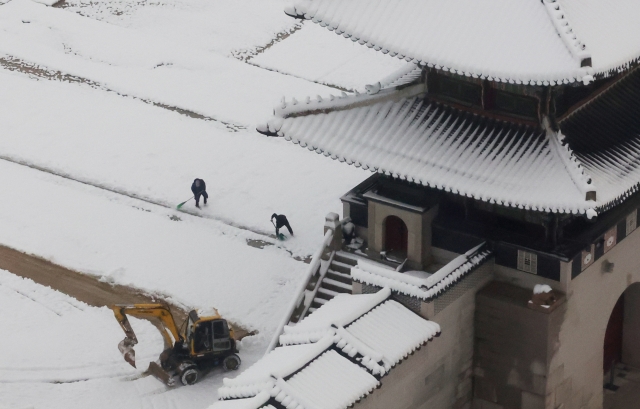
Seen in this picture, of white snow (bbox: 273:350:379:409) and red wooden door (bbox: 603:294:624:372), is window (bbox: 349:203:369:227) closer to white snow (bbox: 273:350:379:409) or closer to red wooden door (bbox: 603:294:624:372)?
white snow (bbox: 273:350:379:409)

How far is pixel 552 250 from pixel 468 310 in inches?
127

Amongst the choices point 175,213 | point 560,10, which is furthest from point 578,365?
point 175,213

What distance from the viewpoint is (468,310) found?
3791 cm

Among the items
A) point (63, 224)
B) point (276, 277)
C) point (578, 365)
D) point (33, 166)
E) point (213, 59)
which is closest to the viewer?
point (578, 365)

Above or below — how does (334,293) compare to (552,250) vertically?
below

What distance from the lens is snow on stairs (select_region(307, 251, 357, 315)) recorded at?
41625mm

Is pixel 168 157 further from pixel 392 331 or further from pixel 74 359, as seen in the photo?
pixel 392 331

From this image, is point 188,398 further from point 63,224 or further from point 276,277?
point 63,224

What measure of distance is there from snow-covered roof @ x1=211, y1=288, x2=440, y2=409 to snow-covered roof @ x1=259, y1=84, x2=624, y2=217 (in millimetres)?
3966

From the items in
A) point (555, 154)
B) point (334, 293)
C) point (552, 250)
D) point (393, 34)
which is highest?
point (393, 34)

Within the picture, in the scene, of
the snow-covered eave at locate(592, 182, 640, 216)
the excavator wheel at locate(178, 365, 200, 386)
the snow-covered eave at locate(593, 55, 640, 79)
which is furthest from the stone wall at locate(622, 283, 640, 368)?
the excavator wheel at locate(178, 365, 200, 386)

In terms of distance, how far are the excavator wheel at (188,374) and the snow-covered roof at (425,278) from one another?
6858mm

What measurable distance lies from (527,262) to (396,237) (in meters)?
4.65

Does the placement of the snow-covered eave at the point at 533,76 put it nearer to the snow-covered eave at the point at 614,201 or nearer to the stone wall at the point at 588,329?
the snow-covered eave at the point at 614,201
